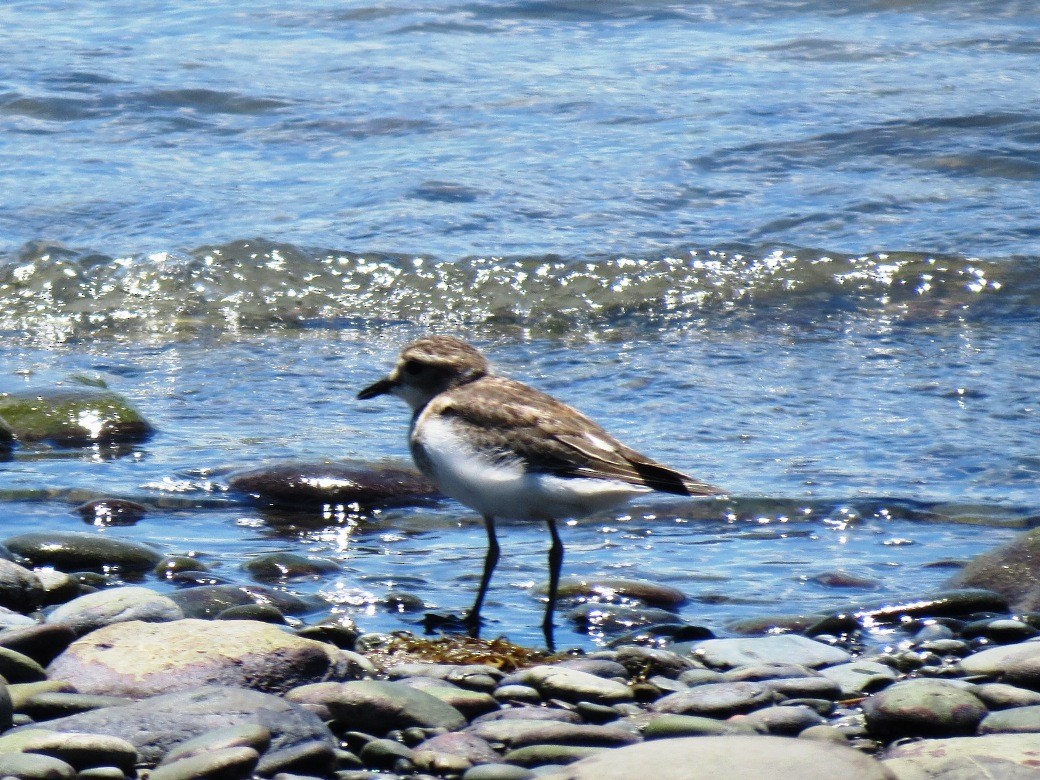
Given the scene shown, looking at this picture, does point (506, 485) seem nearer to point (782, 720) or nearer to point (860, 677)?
point (860, 677)

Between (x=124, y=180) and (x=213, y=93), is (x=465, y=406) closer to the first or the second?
(x=124, y=180)

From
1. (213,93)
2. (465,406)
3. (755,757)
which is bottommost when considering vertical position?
(755,757)

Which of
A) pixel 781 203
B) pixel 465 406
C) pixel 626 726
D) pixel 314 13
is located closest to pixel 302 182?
pixel 781 203

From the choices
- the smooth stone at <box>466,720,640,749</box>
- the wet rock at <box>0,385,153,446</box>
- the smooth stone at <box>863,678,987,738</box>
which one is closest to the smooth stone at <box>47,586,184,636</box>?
the smooth stone at <box>466,720,640,749</box>

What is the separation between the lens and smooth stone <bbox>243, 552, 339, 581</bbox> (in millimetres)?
5414

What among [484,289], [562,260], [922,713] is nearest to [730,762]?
[922,713]

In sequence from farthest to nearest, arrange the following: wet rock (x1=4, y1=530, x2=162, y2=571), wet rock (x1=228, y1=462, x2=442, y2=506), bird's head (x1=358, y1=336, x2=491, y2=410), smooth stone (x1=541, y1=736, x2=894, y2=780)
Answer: wet rock (x1=228, y1=462, x2=442, y2=506) < bird's head (x1=358, y1=336, x2=491, y2=410) < wet rock (x1=4, y1=530, x2=162, y2=571) < smooth stone (x1=541, y1=736, x2=894, y2=780)

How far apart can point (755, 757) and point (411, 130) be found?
1093 cm

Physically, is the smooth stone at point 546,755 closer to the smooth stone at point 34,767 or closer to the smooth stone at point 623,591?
the smooth stone at point 34,767

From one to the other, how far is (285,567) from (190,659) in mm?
1521

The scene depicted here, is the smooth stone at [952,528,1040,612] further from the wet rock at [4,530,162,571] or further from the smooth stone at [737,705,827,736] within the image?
the wet rock at [4,530,162,571]

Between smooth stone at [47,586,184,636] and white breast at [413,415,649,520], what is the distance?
970 millimetres

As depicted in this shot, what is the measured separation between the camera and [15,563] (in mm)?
4918

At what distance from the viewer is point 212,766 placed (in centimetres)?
326
